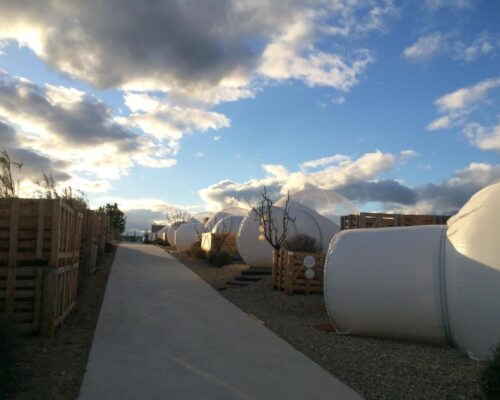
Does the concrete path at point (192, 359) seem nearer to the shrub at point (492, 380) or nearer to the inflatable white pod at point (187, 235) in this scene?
the shrub at point (492, 380)

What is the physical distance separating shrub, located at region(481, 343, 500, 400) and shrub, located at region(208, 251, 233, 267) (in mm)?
22070

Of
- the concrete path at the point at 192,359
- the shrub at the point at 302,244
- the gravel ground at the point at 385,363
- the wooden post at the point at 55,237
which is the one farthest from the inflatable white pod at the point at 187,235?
the wooden post at the point at 55,237

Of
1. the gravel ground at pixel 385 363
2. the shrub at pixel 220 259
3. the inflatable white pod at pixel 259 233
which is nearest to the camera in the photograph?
the gravel ground at pixel 385 363

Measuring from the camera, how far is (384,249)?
9789 millimetres

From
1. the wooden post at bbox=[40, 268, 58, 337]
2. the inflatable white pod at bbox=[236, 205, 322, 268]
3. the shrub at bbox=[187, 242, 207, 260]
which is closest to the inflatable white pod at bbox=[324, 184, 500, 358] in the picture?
the wooden post at bbox=[40, 268, 58, 337]

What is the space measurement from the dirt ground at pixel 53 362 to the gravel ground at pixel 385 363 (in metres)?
3.36

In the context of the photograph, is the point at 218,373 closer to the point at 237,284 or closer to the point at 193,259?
the point at 237,284

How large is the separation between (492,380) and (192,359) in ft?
12.6

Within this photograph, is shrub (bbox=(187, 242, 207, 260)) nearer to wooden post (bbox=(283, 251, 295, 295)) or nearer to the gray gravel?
wooden post (bbox=(283, 251, 295, 295))

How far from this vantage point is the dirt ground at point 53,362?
570 cm

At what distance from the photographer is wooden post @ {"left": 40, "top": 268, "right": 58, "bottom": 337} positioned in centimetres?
861

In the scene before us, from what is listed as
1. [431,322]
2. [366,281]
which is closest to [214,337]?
[366,281]

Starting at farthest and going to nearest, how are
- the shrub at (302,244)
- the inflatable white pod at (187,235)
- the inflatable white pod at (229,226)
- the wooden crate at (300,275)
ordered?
the inflatable white pod at (187,235), the inflatable white pod at (229,226), the shrub at (302,244), the wooden crate at (300,275)

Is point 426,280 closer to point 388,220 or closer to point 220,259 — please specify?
point 388,220
